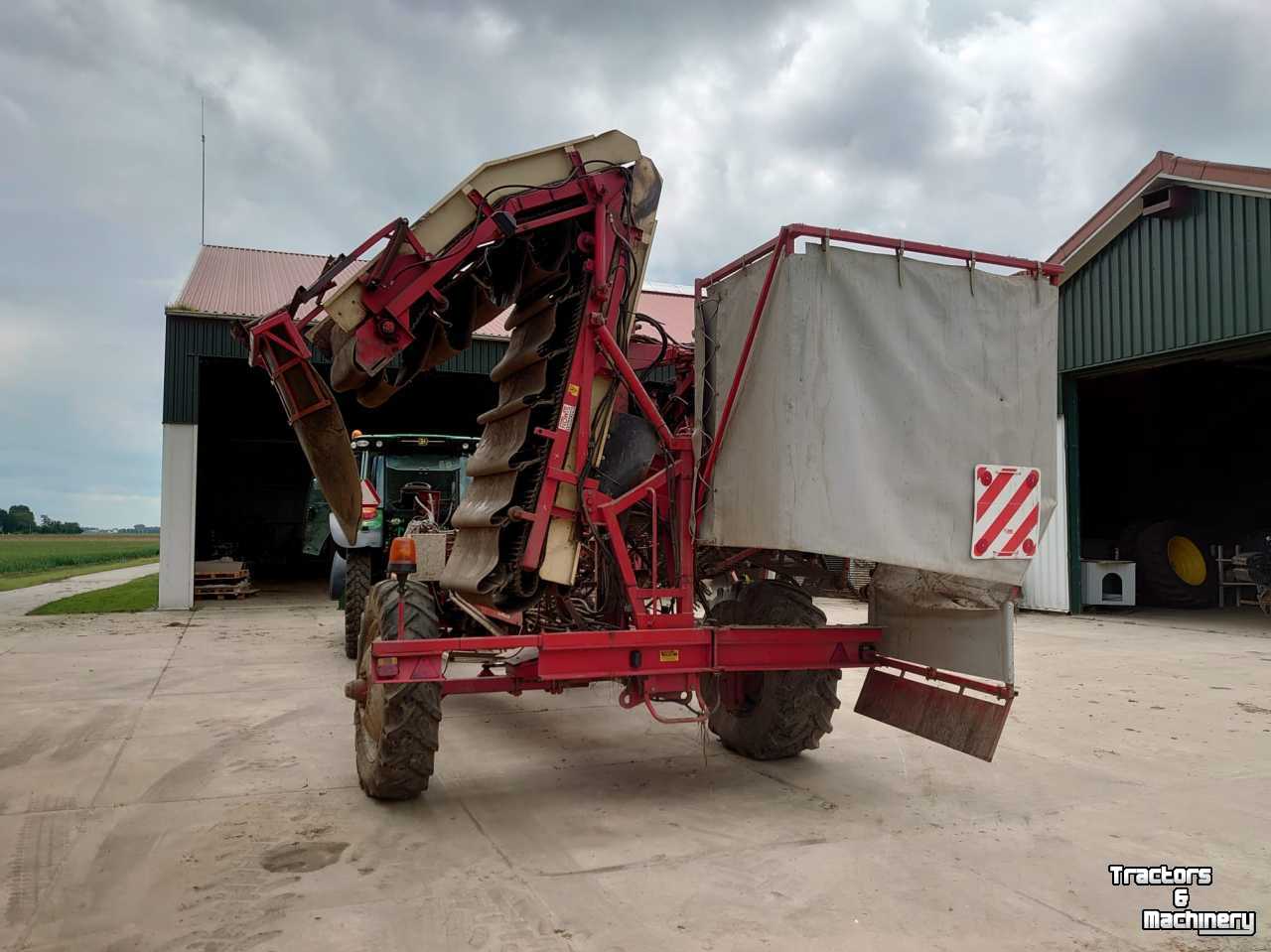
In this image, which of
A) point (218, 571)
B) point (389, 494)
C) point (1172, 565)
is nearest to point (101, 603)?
point (218, 571)

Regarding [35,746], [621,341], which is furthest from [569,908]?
[35,746]

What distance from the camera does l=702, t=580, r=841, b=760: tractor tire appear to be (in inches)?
219

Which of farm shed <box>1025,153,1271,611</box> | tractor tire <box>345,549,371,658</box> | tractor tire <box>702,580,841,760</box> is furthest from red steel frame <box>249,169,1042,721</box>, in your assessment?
farm shed <box>1025,153,1271,611</box>

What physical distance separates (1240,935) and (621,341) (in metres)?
3.82

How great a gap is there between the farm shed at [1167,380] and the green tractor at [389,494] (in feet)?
33.7

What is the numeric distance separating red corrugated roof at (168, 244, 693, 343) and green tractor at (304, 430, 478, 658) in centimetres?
597

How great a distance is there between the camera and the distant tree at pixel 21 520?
288 ft

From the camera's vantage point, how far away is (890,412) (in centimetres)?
443

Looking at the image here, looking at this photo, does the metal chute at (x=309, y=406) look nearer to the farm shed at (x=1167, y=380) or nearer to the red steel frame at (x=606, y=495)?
the red steel frame at (x=606, y=495)

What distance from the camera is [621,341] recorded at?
206 inches

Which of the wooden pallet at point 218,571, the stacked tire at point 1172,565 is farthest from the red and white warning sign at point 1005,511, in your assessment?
the wooden pallet at point 218,571

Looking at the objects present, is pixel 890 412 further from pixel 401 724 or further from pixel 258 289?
pixel 258 289

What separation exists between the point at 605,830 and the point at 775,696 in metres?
1.57

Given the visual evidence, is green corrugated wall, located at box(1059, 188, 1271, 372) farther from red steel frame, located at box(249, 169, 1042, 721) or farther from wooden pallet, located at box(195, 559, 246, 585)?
wooden pallet, located at box(195, 559, 246, 585)
